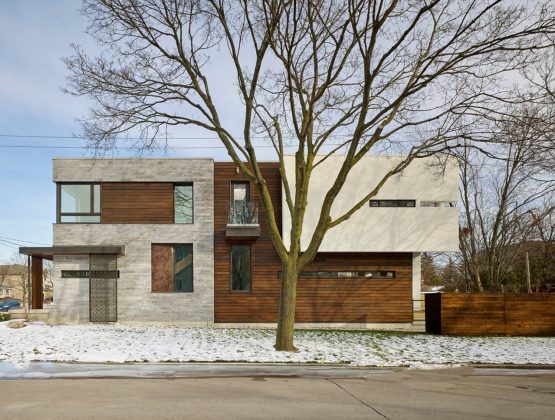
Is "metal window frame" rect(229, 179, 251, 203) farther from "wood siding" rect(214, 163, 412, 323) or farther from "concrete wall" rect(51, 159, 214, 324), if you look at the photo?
"concrete wall" rect(51, 159, 214, 324)

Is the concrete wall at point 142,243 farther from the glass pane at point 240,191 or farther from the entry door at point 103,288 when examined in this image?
the glass pane at point 240,191

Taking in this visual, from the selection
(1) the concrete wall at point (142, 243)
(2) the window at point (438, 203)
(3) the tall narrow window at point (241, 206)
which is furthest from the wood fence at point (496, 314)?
(1) the concrete wall at point (142, 243)

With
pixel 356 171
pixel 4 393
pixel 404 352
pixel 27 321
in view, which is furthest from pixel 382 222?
pixel 4 393

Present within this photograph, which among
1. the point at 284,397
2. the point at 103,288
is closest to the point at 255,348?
the point at 284,397

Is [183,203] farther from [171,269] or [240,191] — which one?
[171,269]

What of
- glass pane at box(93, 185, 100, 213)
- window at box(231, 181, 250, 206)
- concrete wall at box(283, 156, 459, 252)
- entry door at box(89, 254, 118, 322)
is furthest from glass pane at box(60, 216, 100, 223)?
concrete wall at box(283, 156, 459, 252)

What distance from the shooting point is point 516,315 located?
61.6 feet

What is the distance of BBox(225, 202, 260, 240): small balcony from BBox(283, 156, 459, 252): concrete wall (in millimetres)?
1389

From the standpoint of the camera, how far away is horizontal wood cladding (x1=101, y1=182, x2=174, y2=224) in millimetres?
22125

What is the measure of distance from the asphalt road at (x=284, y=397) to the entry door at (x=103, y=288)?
12.7 metres

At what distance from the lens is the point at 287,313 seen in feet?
44.4

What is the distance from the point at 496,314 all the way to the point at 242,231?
978cm

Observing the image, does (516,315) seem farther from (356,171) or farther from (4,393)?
(4,393)

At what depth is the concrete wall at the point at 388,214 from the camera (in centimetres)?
2158
